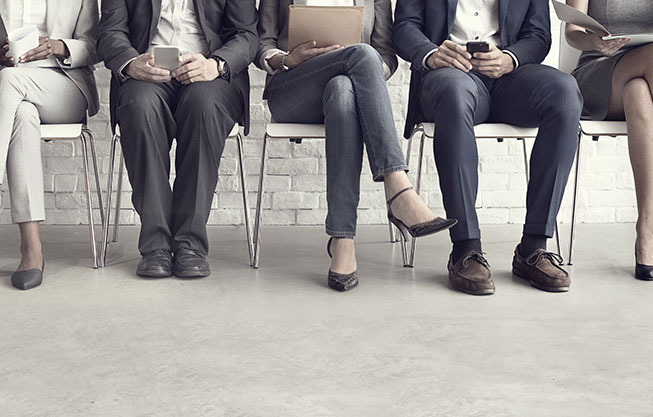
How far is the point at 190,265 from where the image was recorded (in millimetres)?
2395

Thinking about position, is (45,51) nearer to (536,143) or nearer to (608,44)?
(536,143)

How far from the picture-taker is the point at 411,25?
2664 mm

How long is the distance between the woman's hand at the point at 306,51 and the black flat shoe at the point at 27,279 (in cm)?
106

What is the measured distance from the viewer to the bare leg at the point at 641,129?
8.02 feet

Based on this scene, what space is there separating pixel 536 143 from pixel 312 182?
1.34 meters

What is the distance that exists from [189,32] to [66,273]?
37.5 inches

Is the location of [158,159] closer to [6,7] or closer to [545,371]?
[6,7]

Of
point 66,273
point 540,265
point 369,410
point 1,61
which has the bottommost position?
point 66,273

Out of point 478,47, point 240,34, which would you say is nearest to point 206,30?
point 240,34

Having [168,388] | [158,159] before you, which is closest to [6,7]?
[158,159]

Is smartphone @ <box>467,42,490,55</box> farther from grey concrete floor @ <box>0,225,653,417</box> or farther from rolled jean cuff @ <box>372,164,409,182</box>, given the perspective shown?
grey concrete floor @ <box>0,225,653,417</box>

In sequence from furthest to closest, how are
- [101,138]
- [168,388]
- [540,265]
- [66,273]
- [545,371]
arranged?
1. [101,138]
2. [66,273]
3. [540,265]
4. [545,371]
5. [168,388]

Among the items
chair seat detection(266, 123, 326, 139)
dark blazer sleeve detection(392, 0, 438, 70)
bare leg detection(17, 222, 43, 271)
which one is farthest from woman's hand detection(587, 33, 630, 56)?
bare leg detection(17, 222, 43, 271)

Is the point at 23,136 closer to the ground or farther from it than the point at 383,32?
closer to the ground
